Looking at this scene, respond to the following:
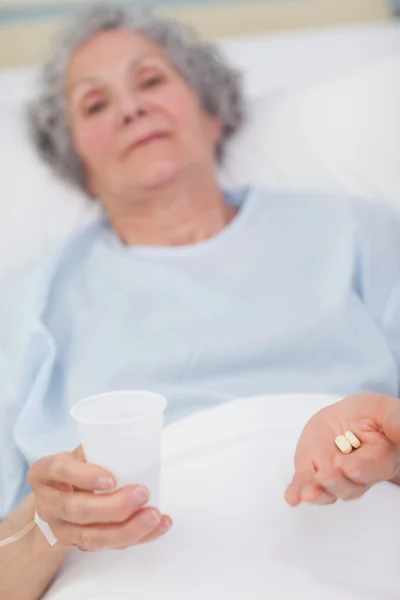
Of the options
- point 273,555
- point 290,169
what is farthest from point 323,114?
point 273,555

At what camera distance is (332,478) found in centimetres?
65

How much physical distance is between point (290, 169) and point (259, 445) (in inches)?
25.3

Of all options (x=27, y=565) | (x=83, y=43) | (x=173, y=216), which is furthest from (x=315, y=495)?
(x=83, y=43)

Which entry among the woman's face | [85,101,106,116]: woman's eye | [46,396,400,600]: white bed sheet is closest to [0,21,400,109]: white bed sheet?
the woman's face

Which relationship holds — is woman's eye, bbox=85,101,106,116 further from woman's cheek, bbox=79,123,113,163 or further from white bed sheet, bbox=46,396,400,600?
white bed sheet, bbox=46,396,400,600

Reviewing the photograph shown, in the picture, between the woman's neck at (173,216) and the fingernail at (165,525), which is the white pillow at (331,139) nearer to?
the woman's neck at (173,216)

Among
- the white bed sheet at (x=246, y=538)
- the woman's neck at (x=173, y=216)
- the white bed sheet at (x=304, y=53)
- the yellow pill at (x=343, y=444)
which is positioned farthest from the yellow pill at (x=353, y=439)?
the white bed sheet at (x=304, y=53)

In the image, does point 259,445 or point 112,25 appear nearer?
point 259,445

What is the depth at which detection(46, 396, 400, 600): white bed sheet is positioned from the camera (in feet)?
2.25

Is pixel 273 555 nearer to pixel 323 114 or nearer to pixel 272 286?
pixel 272 286

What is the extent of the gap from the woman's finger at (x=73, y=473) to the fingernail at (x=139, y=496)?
22 mm

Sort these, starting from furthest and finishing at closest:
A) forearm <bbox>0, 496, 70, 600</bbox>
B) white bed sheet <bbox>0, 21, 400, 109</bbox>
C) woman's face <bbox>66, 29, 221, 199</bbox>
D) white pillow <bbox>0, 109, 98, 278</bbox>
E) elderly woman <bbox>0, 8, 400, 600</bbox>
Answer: white bed sheet <bbox>0, 21, 400, 109</bbox> → white pillow <bbox>0, 109, 98, 278</bbox> → woman's face <bbox>66, 29, 221, 199</bbox> → elderly woman <bbox>0, 8, 400, 600</bbox> → forearm <bbox>0, 496, 70, 600</bbox>

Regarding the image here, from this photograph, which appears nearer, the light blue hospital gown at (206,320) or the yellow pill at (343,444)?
the yellow pill at (343,444)

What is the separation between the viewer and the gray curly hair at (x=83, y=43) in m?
1.18
